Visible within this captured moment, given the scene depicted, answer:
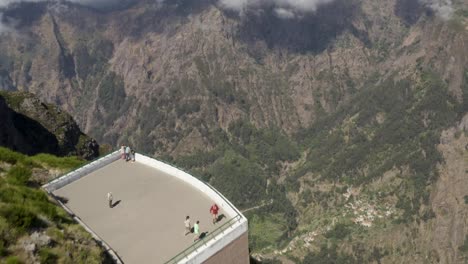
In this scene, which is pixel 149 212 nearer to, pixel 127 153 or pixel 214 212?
pixel 214 212

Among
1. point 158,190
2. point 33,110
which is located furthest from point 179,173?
point 33,110

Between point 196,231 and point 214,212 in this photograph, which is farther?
point 214,212

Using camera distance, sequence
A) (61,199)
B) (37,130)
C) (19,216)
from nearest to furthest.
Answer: (19,216), (61,199), (37,130)

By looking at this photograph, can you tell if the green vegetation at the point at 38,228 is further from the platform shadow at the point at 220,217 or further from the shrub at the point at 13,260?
the platform shadow at the point at 220,217

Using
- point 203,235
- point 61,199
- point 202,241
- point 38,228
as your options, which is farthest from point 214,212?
point 61,199

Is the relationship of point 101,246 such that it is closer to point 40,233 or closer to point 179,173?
point 40,233

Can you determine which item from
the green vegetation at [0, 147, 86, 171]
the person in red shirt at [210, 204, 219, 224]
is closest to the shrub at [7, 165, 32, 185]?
the green vegetation at [0, 147, 86, 171]

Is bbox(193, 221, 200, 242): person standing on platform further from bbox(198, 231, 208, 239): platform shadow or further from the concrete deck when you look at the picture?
the concrete deck
